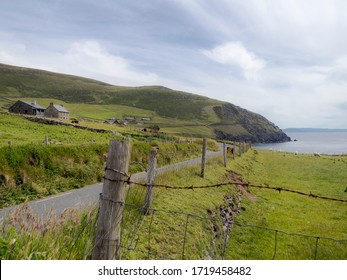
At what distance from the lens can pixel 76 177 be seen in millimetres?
21000

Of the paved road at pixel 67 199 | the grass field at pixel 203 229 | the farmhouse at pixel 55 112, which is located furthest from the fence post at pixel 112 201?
the farmhouse at pixel 55 112

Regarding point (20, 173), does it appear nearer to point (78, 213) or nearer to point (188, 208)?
point (188, 208)

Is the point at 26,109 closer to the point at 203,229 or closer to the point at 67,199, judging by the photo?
the point at 67,199

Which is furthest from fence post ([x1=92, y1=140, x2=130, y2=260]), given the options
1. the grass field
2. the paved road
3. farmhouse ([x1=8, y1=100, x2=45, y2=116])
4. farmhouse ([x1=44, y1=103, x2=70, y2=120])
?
farmhouse ([x1=8, y1=100, x2=45, y2=116])

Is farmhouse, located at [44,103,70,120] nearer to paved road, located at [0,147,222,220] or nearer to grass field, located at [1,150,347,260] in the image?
paved road, located at [0,147,222,220]

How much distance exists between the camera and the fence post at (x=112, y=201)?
4512 mm

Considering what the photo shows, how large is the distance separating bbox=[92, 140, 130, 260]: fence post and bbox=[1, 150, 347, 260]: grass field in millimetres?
370

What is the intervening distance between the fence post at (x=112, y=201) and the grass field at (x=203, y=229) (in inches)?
14.6

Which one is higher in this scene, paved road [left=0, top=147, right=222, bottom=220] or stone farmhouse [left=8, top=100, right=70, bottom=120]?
stone farmhouse [left=8, top=100, right=70, bottom=120]

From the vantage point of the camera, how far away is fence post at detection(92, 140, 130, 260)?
4512 mm

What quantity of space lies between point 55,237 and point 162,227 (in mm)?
4924

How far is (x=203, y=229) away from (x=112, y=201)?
22.8 feet

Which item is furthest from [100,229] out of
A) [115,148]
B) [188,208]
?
[188,208]

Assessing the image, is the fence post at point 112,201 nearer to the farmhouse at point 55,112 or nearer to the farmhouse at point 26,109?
the farmhouse at point 55,112
